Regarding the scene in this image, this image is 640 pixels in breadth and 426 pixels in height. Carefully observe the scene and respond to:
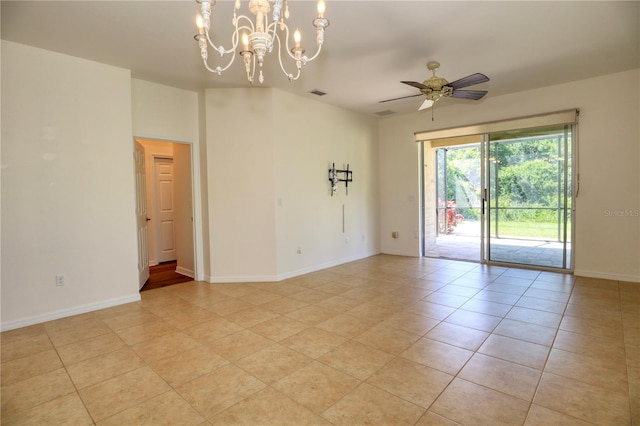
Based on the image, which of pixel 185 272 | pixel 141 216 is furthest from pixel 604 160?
pixel 141 216

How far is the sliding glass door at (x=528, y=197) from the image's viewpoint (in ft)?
16.5

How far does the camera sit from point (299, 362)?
2.49 m

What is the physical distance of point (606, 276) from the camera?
4641 mm

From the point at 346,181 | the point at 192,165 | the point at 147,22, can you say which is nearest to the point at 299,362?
the point at 147,22

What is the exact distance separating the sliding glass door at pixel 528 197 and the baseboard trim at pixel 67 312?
569 centimetres

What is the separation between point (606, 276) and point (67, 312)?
7.02 m

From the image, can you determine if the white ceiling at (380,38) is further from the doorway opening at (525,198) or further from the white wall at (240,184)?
the doorway opening at (525,198)

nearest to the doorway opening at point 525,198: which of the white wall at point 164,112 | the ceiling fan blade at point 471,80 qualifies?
the ceiling fan blade at point 471,80

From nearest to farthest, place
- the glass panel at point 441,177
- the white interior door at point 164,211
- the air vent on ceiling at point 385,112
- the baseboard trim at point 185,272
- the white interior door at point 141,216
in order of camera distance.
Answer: the white interior door at point 141,216
the baseboard trim at point 185,272
the air vent on ceiling at point 385,112
the white interior door at point 164,211
the glass panel at point 441,177

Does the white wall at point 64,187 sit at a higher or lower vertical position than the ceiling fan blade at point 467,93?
lower

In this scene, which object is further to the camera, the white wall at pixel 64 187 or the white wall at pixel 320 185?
the white wall at pixel 320 185

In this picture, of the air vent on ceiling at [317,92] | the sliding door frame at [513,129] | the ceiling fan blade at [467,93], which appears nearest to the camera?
the ceiling fan blade at [467,93]

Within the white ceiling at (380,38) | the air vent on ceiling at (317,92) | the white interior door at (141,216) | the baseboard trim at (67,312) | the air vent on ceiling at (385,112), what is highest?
the air vent on ceiling at (385,112)

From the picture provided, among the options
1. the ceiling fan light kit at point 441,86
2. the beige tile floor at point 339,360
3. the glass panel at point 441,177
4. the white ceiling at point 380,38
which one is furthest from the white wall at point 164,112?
the glass panel at point 441,177
